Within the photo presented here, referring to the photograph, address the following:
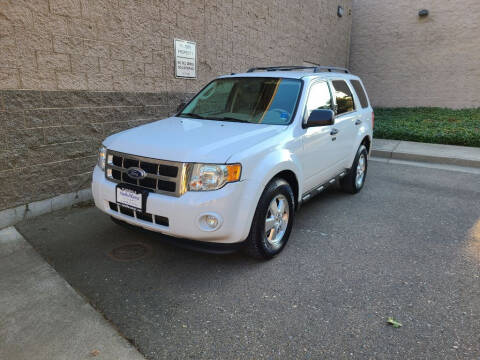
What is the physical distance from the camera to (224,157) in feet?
9.95

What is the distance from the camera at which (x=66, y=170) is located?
4957mm

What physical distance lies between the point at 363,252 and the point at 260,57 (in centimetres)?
643

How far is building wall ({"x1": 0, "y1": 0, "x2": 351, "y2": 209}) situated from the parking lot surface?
71 centimetres

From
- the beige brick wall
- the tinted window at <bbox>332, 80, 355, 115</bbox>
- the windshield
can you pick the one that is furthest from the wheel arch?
the beige brick wall

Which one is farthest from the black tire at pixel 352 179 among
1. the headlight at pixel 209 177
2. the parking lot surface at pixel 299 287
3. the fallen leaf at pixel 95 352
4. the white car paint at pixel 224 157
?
the fallen leaf at pixel 95 352

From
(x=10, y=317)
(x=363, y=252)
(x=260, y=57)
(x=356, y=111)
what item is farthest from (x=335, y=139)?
(x=260, y=57)

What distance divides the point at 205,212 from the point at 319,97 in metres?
2.32

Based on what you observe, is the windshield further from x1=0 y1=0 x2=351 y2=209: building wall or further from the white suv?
x1=0 y1=0 x2=351 y2=209: building wall

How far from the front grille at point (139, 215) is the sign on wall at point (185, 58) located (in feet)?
12.2

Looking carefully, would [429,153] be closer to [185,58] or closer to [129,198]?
[185,58]

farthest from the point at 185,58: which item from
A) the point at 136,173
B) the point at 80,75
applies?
the point at 136,173

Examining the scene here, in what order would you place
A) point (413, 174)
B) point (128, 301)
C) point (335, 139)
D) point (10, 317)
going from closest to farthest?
point (10, 317) < point (128, 301) < point (335, 139) < point (413, 174)

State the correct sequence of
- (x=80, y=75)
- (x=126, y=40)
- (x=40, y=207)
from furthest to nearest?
(x=126, y=40), (x=80, y=75), (x=40, y=207)

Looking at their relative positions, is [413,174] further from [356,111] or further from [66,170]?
[66,170]
